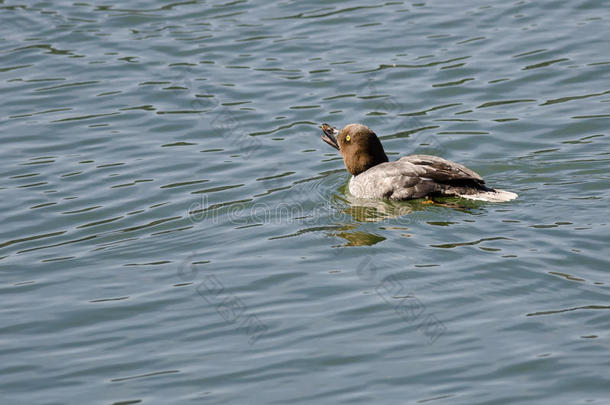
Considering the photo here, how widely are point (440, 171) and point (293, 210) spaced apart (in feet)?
5.91

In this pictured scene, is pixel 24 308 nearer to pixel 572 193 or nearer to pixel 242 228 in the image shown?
pixel 242 228

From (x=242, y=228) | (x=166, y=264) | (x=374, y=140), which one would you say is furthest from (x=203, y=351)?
(x=374, y=140)

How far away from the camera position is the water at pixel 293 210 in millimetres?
7738

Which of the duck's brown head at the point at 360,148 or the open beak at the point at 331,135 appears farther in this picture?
the open beak at the point at 331,135

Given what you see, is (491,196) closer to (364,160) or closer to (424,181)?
(424,181)

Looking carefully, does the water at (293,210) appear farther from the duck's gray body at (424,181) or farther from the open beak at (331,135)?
the open beak at (331,135)

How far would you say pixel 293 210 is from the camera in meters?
11.5

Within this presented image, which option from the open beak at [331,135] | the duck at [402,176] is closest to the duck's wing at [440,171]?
the duck at [402,176]

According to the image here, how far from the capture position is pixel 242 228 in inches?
434

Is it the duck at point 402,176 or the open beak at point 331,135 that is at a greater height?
the open beak at point 331,135

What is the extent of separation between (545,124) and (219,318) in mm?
6759

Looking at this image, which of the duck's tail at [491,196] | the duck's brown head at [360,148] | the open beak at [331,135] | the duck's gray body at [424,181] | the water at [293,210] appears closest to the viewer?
the water at [293,210]

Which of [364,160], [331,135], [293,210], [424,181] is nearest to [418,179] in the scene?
[424,181]

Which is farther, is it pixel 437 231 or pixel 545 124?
pixel 545 124
